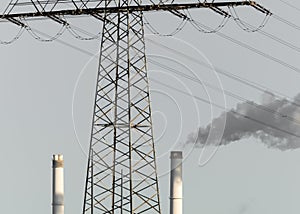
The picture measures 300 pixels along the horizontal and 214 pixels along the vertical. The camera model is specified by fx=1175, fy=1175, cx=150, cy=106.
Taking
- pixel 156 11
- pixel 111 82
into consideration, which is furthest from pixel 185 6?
pixel 111 82

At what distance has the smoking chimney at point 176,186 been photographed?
7062cm

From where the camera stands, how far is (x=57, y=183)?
243ft

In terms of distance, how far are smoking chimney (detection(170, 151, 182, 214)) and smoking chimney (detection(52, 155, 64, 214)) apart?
23.3ft

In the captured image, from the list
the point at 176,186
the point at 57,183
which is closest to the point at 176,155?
the point at 176,186

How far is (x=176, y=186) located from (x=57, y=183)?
8062 mm

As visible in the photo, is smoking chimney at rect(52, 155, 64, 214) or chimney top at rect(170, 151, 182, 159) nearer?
chimney top at rect(170, 151, 182, 159)

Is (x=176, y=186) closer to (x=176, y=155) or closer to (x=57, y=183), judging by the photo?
(x=176, y=155)

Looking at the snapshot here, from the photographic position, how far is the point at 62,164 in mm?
75000

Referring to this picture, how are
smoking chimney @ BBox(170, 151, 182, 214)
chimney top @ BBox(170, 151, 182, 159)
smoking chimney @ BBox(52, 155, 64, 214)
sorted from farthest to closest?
1. smoking chimney @ BBox(52, 155, 64, 214)
2. chimney top @ BBox(170, 151, 182, 159)
3. smoking chimney @ BBox(170, 151, 182, 214)

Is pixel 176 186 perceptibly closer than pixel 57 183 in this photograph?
Yes

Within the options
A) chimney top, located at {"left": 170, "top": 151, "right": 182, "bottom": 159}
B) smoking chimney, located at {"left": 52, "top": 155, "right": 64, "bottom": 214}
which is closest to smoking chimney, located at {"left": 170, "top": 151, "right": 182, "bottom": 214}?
chimney top, located at {"left": 170, "top": 151, "right": 182, "bottom": 159}

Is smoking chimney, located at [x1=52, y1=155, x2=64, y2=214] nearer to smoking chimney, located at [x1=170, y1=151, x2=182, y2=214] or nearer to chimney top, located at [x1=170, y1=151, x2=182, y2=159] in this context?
smoking chimney, located at [x1=170, y1=151, x2=182, y2=214]

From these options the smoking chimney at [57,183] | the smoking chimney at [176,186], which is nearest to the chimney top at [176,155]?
the smoking chimney at [176,186]

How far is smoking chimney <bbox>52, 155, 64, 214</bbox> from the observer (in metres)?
73.4
